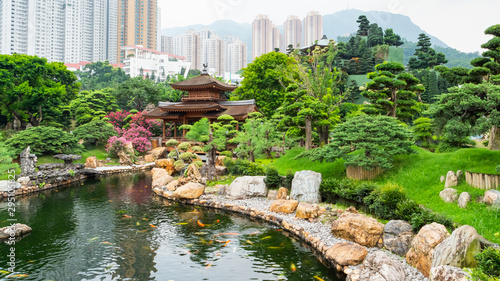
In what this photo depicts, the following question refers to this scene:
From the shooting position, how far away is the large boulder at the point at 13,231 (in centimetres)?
949

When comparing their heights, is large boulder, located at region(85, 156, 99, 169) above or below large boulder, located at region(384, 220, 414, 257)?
above

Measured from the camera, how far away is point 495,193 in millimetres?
7984

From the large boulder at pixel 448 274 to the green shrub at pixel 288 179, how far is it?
7697 millimetres

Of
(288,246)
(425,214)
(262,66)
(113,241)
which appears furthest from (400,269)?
(262,66)

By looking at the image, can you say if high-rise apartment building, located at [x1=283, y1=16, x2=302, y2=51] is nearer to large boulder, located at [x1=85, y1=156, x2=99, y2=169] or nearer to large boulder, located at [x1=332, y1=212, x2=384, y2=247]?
large boulder, located at [x1=85, y1=156, x2=99, y2=169]

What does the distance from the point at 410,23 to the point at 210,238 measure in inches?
8102

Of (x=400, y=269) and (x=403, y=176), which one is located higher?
(x=403, y=176)

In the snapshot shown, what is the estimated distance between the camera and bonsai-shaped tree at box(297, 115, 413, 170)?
11.4m

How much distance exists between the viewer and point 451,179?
9531 millimetres

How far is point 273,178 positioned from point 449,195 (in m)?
6.55

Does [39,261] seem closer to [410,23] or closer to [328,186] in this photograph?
[328,186]

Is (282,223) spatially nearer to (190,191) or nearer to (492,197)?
(190,191)

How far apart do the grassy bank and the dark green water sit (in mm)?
3850

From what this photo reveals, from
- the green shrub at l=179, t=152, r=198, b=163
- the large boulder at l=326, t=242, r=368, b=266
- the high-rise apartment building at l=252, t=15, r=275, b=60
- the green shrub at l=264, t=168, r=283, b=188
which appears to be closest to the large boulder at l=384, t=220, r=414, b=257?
the large boulder at l=326, t=242, r=368, b=266
